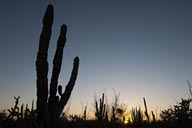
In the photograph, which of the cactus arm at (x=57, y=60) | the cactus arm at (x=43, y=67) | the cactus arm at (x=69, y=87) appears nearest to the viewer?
the cactus arm at (x=43, y=67)

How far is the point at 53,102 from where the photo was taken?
39.2ft

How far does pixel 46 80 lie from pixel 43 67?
54 cm

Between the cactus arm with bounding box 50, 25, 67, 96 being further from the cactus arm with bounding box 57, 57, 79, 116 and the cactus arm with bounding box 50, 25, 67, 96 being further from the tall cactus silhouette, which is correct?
the cactus arm with bounding box 57, 57, 79, 116

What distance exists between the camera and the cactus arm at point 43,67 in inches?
428

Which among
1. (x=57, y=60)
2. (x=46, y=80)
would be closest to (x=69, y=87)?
(x=57, y=60)

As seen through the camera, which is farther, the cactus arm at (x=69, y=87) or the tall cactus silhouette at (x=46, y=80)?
the cactus arm at (x=69, y=87)

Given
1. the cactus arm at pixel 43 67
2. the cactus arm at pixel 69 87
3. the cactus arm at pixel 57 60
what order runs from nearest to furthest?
the cactus arm at pixel 43 67
the cactus arm at pixel 57 60
the cactus arm at pixel 69 87

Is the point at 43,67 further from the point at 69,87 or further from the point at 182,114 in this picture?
the point at 182,114

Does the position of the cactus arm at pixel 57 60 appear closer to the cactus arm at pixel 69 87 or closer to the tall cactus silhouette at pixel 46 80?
the tall cactus silhouette at pixel 46 80

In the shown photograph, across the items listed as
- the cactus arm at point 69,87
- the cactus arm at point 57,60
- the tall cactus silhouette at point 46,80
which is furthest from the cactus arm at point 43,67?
the cactus arm at point 69,87

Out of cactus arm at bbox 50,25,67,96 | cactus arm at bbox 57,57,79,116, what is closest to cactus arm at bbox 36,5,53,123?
cactus arm at bbox 50,25,67,96

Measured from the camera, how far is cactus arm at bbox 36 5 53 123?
10859 millimetres

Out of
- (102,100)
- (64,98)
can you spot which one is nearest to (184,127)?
(102,100)

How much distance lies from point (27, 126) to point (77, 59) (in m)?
5.40
